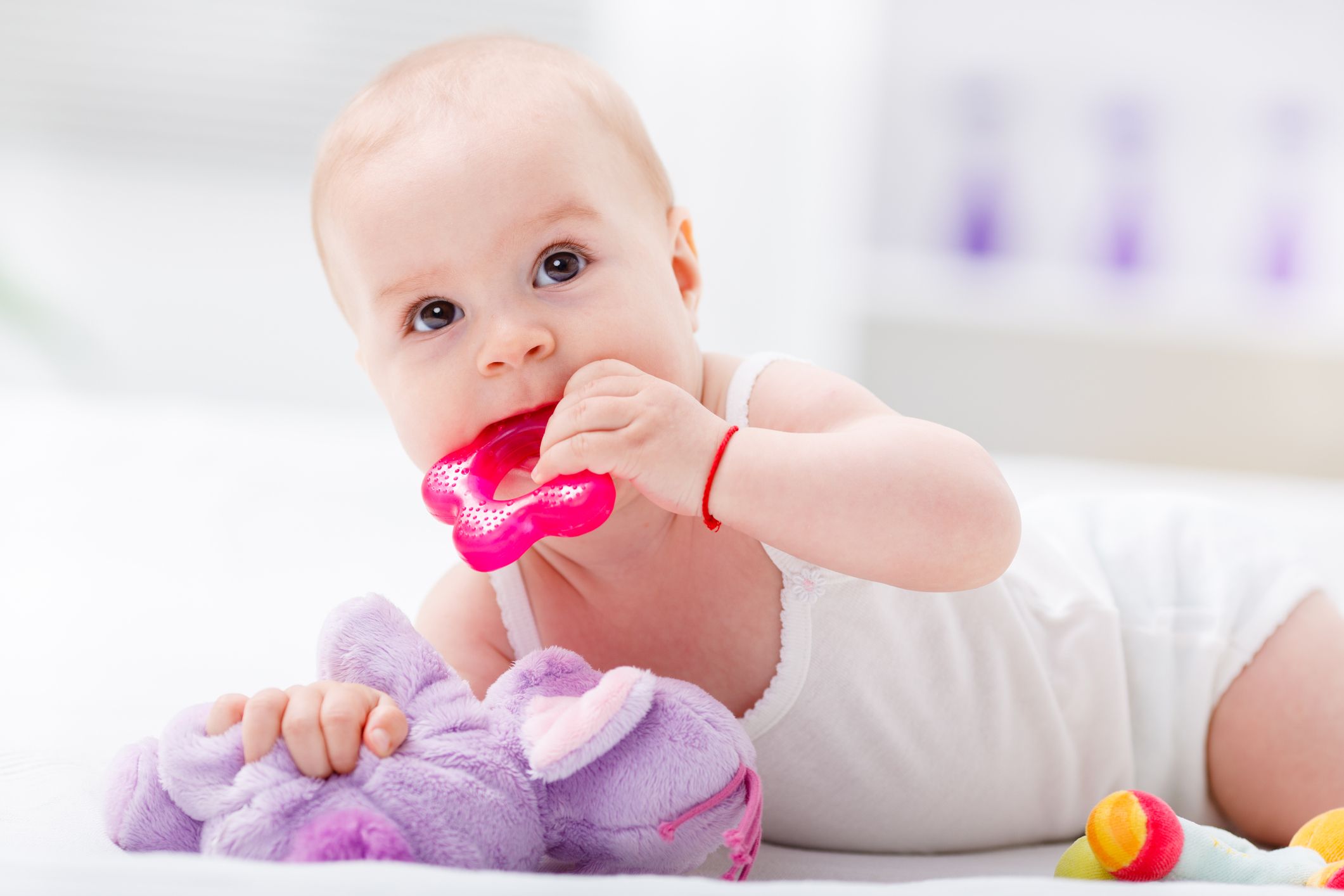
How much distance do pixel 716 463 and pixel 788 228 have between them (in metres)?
2.07

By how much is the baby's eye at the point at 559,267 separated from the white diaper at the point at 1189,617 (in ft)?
1.72

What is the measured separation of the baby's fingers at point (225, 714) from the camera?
1.95 feet

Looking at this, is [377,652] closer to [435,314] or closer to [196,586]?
[435,314]

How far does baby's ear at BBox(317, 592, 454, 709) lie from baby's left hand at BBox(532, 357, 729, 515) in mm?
115

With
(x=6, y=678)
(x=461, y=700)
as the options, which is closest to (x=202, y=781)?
(x=461, y=700)

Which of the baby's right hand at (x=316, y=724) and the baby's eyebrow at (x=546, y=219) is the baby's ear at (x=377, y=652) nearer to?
the baby's right hand at (x=316, y=724)

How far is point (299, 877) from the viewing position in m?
0.44

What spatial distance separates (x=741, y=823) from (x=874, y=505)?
179mm

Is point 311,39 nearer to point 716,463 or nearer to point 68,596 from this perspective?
point 68,596

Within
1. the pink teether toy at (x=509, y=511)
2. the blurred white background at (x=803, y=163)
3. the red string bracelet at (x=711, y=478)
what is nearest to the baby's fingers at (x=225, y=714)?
the pink teether toy at (x=509, y=511)

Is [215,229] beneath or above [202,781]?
beneath

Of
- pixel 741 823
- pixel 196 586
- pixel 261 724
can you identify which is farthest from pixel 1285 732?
pixel 196 586

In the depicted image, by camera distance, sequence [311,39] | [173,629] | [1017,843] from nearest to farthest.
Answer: [1017,843] → [173,629] → [311,39]

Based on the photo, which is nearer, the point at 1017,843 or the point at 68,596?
the point at 1017,843
